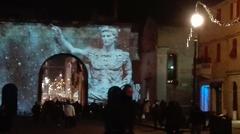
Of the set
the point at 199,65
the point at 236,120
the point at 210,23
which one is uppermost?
the point at 210,23

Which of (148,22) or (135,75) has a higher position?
(148,22)

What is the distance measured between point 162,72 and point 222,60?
8899mm

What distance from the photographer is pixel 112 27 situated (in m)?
52.9

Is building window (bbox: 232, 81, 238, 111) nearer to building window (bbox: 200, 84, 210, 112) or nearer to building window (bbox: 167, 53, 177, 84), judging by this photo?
building window (bbox: 200, 84, 210, 112)

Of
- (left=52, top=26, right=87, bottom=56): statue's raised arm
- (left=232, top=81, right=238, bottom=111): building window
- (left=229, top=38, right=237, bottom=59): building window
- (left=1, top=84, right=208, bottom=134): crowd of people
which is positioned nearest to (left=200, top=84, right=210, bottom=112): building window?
(left=232, top=81, right=238, bottom=111): building window

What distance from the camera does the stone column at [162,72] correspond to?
167 feet

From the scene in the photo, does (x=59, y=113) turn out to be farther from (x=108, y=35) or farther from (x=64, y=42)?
(x=108, y=35)

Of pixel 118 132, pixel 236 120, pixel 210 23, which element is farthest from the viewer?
pixel 210 23

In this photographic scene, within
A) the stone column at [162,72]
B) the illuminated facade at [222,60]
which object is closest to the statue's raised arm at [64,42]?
the stone column at [162,72]

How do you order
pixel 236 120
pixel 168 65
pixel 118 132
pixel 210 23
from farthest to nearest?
1. pixel 168 65
2. pixel 210 23
3. pixel 236 120
4. pixel 118 132

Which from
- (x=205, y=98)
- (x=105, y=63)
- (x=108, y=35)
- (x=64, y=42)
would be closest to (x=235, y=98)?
(x=205, y=98)

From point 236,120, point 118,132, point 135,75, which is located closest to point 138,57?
point 135,75

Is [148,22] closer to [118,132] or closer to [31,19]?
[31,19]

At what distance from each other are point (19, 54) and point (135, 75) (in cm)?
1102
